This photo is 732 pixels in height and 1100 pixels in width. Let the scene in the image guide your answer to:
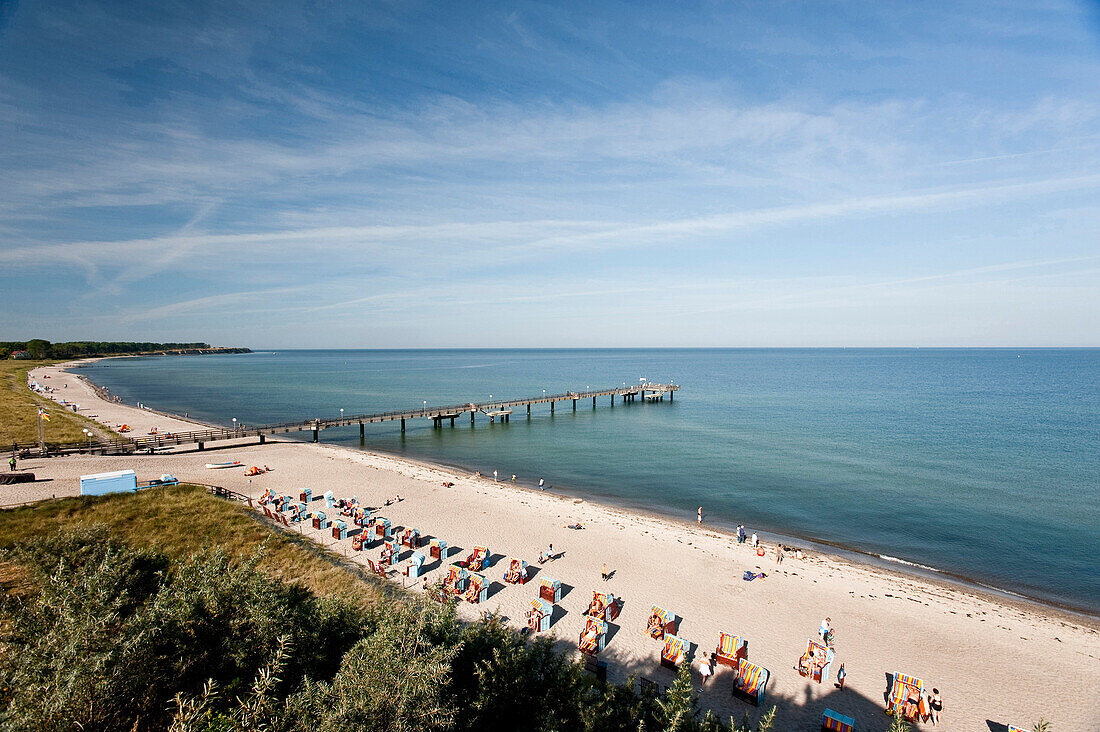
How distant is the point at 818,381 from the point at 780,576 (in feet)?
381

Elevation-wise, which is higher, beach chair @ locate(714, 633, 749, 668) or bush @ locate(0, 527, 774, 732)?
bush @ locate(0, 527, 774, 732)

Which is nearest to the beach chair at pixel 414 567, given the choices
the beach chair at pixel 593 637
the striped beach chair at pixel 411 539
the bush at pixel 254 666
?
the striped beach chair at pixel 411 539

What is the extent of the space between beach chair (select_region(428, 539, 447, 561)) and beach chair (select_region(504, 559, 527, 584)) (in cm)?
322

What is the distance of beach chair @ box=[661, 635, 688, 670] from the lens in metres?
14.6

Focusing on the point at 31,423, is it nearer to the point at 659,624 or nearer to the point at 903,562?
the point at 659,624

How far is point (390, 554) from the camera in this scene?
68.7 feet

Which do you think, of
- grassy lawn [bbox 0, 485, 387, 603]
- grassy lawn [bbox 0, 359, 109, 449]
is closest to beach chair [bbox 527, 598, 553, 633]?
grassy lawn [bbox 0, 485, 387, 603]

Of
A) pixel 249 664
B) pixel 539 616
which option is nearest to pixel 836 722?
pixel 539 616

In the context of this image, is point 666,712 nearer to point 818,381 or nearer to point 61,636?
point 61,636

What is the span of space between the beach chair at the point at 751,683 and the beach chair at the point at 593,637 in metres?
3.83

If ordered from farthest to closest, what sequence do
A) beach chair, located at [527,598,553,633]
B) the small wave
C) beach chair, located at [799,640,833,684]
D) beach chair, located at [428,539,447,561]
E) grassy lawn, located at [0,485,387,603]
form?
the small wave, beach chair, located at [428,539,447,561], grassy lawn, located at [0,485,387,603], beach chair, located at [527,598,553,633], beach chair, located at [799,640,833,684]

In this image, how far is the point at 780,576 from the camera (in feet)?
71.4

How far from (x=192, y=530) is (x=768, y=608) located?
74.7ft

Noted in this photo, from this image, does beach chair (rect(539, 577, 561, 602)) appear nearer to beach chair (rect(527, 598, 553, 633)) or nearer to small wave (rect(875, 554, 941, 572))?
beach chair (rect(527, 598, 553, 633))
